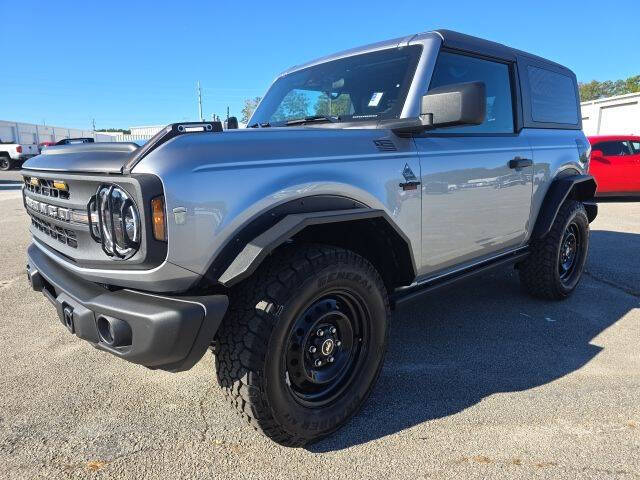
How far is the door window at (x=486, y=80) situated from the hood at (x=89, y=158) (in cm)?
181

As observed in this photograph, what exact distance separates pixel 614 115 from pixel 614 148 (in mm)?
16420

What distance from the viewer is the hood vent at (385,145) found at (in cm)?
248

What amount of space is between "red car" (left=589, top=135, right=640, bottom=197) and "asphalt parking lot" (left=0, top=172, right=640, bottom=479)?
Result: 9021mm

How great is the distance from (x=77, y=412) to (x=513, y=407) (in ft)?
7.75

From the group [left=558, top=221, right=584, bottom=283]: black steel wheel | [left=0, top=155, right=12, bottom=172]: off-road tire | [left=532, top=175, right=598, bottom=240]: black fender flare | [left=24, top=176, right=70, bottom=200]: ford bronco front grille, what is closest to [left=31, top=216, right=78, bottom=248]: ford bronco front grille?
[left=24, top=176, right=70, bottom=200]: ford bronco front grille

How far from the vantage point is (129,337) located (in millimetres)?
1816

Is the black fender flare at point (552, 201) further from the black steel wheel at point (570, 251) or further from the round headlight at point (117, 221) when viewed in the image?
the round headlight at point (117, 221)

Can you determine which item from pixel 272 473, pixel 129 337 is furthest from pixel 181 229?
pixel 272 473

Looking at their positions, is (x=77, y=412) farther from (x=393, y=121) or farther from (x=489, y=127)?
(x=489, y=127)

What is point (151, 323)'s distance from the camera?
1735mm

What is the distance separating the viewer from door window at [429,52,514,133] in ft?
9.65

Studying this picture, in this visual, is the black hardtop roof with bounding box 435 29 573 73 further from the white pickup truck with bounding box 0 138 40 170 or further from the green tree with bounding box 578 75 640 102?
the green tree with bounding box 578 75 640 102

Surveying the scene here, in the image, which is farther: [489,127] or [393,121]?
[489,127]

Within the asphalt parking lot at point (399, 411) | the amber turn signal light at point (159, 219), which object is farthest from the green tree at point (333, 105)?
A: the asphalt parking lot at point (399, 411)
